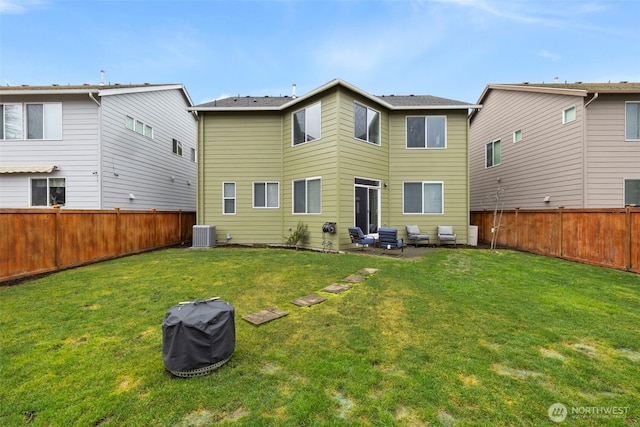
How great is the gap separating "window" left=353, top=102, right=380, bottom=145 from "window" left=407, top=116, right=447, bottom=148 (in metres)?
1.52

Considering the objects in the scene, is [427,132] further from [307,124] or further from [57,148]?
[57,148]

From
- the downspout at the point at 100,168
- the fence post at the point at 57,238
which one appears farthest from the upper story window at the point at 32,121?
the fence post at the point at 57,238

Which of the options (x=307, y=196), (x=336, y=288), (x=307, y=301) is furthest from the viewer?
(x=307, y=196)

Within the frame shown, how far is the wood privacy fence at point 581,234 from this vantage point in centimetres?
716

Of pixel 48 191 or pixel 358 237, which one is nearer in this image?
pixel 358 237

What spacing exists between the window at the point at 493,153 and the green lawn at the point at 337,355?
10240mm

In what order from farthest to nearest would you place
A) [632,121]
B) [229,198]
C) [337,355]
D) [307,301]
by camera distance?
[229,198]
[632,121]
[307,301]
[337,355]

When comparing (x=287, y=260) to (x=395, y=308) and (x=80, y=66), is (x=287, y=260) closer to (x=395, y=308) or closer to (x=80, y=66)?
(x=395, y=308)

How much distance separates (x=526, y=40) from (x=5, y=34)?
2003 centimetres

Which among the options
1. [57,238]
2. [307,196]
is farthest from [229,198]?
[57,238]

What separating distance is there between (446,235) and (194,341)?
1025 cm

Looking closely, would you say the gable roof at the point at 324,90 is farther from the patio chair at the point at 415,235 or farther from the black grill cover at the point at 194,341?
the black grill cover at the point at 194,341

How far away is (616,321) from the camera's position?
3994mm

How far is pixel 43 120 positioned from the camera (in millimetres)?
10258
